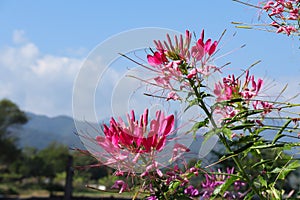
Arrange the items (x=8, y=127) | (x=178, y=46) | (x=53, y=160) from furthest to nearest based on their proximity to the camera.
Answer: (x=53, y=160) → (x=8, y=127) → (x=178, y=46)

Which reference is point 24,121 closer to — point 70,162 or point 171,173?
point 70,162

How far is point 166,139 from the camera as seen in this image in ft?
3.00

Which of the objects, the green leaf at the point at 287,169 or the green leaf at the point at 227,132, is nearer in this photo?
the green leaf at the point at 227,132

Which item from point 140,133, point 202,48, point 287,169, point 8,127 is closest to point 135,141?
point 140,133

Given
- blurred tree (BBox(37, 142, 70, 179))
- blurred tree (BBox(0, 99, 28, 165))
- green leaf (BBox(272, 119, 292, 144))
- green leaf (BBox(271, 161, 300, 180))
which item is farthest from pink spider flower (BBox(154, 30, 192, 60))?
blurred tree (BBox(37, 142, 70, 179))

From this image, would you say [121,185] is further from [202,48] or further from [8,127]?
[8,127]

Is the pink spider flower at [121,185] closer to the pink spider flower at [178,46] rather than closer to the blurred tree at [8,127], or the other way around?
the pink spider flower at [178,46]

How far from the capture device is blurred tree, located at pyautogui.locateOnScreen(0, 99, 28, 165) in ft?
107

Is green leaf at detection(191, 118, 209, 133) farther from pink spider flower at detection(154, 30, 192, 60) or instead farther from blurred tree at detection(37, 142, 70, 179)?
blurred tree at detection(37, 142, 70, 179)

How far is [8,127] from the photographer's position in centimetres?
3641

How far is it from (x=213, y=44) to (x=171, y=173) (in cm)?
32

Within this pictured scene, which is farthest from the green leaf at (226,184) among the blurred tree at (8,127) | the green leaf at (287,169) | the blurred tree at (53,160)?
the blurred tree at (53,160)

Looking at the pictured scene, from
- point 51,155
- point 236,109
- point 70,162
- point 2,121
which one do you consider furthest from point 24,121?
point 236,109

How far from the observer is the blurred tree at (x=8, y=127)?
3247 centimetres
